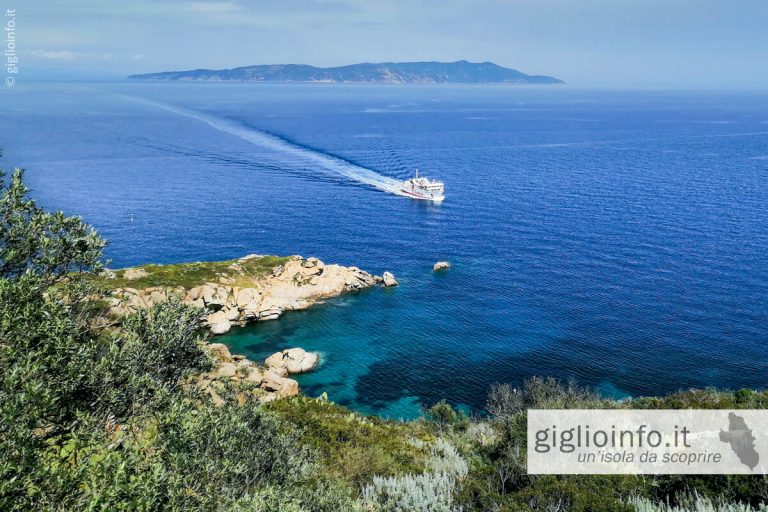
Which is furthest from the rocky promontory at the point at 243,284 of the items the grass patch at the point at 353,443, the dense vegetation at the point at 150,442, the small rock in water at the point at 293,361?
the dense vegetation at the point at 150,442

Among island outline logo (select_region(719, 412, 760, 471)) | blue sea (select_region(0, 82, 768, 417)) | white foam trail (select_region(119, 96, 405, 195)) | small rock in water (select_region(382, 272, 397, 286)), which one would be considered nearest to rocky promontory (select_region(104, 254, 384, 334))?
small rock in water (select_region(382, 272, 397, 286))

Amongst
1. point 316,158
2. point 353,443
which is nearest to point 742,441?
point 353,443

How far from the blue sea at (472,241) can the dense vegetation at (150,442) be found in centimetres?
2494

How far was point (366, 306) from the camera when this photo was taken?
203 ft

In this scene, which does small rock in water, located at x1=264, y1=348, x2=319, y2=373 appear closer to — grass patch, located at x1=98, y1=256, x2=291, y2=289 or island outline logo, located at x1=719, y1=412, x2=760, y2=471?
Result: grass patch, located at x1=98, y1=256, x2=291, y2=289

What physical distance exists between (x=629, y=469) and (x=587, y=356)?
3081 centimetres

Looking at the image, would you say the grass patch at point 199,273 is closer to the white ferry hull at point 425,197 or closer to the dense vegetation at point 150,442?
the white ferry hull at point 425,197

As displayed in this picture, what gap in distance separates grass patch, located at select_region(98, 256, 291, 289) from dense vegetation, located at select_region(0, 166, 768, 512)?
140ft

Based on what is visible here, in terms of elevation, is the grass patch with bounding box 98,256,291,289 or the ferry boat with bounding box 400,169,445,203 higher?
the ferry boat with bounding box 400,169,445,203

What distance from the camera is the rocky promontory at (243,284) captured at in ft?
185

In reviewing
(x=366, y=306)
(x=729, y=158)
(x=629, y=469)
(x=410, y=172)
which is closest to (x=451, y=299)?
(x=366, y=306)

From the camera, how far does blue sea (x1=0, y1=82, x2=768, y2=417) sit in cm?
4772

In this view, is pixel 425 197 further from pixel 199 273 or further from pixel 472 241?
pixel 199 273

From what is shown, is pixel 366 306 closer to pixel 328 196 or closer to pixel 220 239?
pixel 220 239
